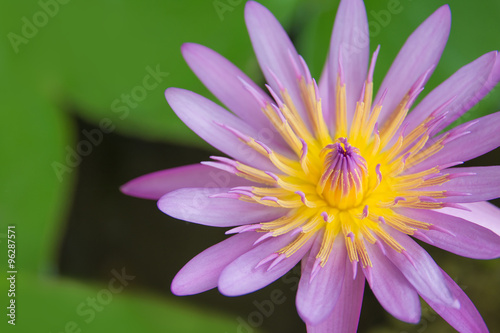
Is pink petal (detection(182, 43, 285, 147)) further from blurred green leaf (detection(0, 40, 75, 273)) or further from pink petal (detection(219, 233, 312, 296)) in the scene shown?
blurred green leaf (detection(0, 40, 75, 273))

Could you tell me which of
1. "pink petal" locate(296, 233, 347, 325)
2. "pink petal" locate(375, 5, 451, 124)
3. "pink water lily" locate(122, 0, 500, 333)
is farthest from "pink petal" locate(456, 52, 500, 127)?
"pink petal" locate(296, 233, 347, 325)

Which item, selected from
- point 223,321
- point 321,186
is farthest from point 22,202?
point 321,186

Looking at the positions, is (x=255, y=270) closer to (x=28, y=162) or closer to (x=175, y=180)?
(x=175, y=180)

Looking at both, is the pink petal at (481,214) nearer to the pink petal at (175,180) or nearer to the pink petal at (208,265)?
the pink petal at (208,265)

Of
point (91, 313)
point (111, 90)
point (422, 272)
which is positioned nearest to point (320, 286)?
point (422, 272)

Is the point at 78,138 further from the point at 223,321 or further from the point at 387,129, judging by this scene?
the point at 387,129

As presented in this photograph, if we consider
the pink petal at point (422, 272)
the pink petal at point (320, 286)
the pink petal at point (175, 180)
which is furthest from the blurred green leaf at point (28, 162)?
the pink petal at point (422, 272)

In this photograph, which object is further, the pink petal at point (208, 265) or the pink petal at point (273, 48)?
the pink petal at point (273, 48)
